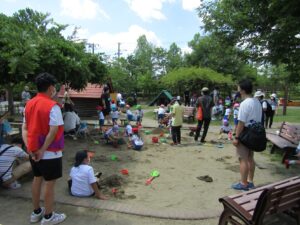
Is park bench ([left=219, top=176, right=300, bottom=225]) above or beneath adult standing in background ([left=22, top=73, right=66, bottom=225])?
beneath

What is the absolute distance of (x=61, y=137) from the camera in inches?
160

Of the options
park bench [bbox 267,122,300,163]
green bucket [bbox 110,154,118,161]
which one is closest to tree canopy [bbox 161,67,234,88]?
park bench [bbox 267,122,300,163]

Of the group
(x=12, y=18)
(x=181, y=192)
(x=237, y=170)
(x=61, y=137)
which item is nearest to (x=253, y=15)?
(x=237, y=170)

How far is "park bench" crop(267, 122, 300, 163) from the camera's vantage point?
26.1ft

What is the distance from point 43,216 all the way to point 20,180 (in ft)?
6.27

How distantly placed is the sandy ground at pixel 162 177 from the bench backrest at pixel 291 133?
0.73m

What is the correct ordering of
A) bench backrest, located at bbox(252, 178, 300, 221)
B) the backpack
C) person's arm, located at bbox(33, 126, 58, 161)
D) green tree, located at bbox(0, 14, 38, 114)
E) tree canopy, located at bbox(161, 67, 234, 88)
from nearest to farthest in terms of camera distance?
bench backrest, located at bbox(252, 178, 300, 221) → person's arm, located at bbox(33, 126, 58, 161) → green tree, located at bbox(0, 14, 38, 114) → the backpack → tree canopy, located at bbox(161, 67, 234, 88)

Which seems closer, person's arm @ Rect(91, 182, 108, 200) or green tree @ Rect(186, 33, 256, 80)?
person's arm @ Rect(91, 182, 108, 200)

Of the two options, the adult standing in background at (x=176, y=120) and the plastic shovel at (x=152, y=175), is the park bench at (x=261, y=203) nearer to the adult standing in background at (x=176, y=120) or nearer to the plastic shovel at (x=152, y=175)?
the plastic shovel at (x=152, y=175)

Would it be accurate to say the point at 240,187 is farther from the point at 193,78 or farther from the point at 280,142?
the point at 193,78

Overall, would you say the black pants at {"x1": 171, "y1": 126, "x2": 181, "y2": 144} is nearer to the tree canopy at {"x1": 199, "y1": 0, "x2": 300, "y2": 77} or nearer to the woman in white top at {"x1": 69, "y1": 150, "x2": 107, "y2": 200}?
the tree canopy at {"x1": 199, "y1": 0, "x2": 300, "y2": 77}

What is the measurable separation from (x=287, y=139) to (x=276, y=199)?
19.6 feet

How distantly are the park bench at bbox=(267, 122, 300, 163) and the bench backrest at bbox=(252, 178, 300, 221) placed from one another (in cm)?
437

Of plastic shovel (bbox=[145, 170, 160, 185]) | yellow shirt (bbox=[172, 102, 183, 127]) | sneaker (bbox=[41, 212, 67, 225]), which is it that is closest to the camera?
sneaker (bbox=[41, 212, 67, 225])
